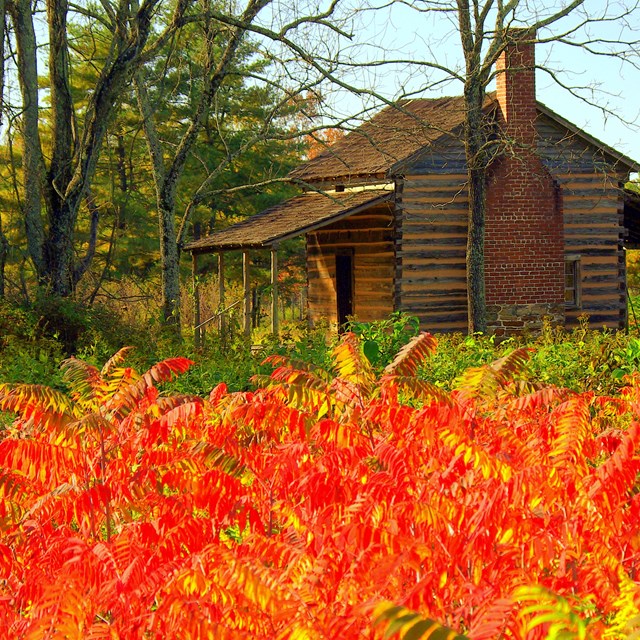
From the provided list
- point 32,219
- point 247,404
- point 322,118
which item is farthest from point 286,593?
point 322,118

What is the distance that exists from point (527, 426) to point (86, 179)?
455 inches

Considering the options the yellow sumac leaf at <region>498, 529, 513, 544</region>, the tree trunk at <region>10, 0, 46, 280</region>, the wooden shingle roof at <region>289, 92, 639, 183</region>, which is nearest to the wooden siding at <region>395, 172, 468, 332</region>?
the wooden shingle roof at <region>289, 92, 639, 183</region>

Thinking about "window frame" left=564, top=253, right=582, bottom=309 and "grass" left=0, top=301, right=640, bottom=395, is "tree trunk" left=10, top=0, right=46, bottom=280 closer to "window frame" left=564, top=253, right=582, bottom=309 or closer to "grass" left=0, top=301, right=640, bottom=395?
"grass" left=0, top=301, right=640, bottom=395

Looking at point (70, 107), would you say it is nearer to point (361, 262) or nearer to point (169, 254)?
point (169, 254)

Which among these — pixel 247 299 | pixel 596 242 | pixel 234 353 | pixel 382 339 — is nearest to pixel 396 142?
pixel 247 299

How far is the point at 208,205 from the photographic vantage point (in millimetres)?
39594

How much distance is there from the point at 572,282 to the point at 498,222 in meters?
2.98

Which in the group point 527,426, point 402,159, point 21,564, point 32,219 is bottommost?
point 21,564

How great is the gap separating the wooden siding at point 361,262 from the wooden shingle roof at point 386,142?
1234mm

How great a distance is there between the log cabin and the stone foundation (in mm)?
25

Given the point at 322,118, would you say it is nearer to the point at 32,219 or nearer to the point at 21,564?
the point at 32,219

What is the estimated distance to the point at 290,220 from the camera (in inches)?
980

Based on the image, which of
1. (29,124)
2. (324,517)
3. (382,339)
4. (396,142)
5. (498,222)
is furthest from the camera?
(396,142)

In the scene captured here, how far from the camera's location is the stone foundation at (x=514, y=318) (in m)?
24.4
